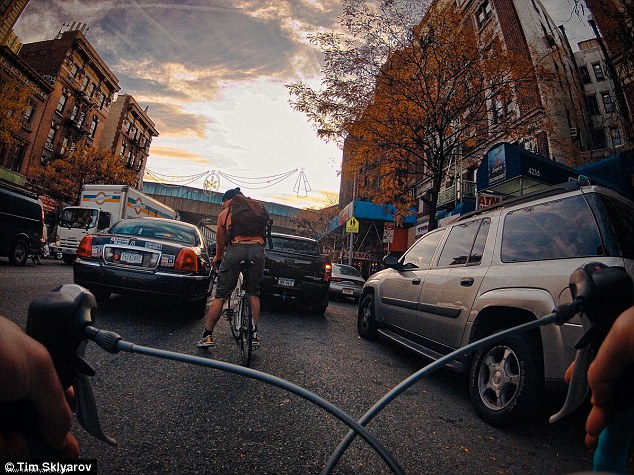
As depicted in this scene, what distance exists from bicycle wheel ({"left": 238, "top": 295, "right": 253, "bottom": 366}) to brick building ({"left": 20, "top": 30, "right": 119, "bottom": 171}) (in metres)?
34.9

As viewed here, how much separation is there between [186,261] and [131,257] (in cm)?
78

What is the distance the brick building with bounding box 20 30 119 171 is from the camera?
30297mm

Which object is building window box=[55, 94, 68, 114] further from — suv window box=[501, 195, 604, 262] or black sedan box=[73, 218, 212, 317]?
suv window box=[501, 195, 604, 262]

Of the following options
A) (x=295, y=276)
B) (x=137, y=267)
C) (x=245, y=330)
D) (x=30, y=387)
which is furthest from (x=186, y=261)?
(x=30, y=387)

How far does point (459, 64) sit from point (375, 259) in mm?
15101

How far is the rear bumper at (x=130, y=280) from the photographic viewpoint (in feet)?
16.0

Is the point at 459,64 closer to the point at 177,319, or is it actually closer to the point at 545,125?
the point at 545,125

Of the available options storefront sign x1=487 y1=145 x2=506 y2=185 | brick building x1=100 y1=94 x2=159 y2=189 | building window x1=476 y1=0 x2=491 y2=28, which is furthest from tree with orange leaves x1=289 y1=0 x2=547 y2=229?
brick building x1=100 y1=94 x2=159 y2=189

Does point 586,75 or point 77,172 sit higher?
point 586,75

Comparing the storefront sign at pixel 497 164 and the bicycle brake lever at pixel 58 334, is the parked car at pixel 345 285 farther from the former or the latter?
the bicycle brake lever at pixel 58 334

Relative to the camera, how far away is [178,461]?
1856 mm

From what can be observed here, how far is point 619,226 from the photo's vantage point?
2.43 metres

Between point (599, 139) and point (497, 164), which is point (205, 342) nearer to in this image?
point (497, 164)

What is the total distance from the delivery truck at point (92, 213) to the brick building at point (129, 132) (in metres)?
29.8
